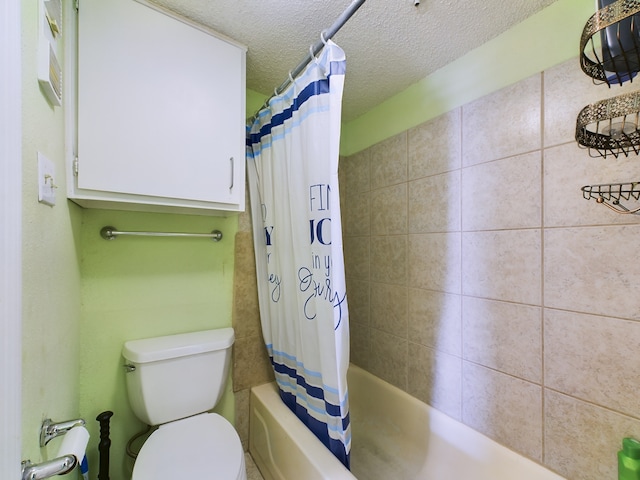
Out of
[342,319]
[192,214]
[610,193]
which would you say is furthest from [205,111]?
[610,193]

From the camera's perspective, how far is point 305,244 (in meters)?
1.17

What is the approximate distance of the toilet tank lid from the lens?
46.3 inches

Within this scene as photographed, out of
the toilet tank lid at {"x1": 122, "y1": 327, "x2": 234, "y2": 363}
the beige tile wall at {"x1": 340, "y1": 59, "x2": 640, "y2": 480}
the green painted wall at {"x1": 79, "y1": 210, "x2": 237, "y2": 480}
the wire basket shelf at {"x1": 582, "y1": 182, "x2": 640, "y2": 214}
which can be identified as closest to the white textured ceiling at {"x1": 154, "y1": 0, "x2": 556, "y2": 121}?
the beige tile wall at {"x1": 340, "y1": 59, "x2": 640, "y2": 480}

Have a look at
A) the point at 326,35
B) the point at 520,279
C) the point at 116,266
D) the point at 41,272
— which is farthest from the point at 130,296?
the point at 520,279

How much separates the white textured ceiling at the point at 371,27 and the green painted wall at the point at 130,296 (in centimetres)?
89

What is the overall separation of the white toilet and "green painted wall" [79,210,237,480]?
0.11 metres

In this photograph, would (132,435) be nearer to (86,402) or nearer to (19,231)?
(86,402)

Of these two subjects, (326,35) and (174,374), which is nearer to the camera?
(326,35)

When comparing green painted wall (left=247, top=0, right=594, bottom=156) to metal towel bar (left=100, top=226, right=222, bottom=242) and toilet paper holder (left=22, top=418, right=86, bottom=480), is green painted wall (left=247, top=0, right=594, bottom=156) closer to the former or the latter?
metal towel bar (left=100, top=226, right=222, bottom=242)

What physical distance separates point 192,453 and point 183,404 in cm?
25

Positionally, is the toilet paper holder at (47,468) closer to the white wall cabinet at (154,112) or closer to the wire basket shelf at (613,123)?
the white wall cabinet at (154,112)

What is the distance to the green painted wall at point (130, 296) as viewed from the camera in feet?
4.04

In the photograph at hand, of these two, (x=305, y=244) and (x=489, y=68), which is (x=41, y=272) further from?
(x=489, y=68)

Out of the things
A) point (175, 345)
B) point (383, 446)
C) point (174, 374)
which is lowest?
point (383, 446)
